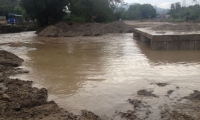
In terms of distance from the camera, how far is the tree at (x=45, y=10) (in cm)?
2600

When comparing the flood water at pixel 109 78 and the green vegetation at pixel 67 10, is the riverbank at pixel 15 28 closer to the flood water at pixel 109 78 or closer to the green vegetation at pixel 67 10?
the green vegetation at pixel 67 10

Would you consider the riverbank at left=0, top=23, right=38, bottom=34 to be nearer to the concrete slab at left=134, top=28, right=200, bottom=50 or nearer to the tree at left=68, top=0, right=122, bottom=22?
the tree at left=68, top=0, right=122, bottom=22

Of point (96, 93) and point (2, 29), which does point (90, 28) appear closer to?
point (2, 29)

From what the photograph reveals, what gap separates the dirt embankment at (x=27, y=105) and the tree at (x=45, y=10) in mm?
20475

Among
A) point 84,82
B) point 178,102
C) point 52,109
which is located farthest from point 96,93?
point 178,102

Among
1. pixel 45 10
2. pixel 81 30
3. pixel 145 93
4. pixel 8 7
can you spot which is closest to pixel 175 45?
pixel 145 93

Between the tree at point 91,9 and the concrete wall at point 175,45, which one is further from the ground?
the tree at point 91,9

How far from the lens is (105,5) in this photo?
3136 cm

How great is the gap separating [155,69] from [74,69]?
308 cm

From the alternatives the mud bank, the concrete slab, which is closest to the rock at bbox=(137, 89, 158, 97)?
the mud bank

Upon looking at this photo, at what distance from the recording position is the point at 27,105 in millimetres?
5133

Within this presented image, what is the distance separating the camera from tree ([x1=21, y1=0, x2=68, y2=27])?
26005 mm

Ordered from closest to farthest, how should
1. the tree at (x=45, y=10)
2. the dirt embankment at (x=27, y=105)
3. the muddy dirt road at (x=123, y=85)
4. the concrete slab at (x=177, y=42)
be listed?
the dirt embankment at (x=27, y=105)
the muddy dirt road at (x=123, y=85)
the concrete slab at (x=177, y=42)
the tree at (x=45, y=10)

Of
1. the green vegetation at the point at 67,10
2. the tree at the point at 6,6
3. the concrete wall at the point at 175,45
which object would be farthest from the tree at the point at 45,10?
the concrete wall at the point at 175,45
